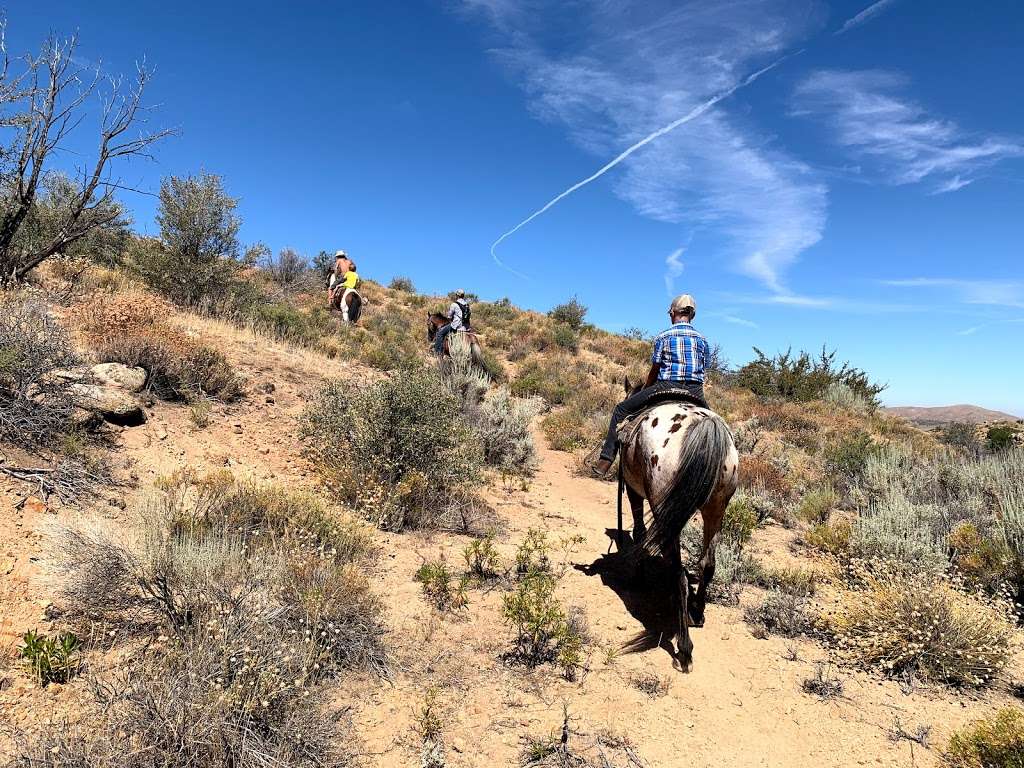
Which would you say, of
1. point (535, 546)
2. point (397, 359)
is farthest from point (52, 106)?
point (535, 546)

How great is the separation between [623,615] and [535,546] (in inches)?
40.4

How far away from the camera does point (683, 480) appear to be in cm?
400

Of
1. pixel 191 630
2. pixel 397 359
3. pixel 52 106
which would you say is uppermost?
pixel 52 106

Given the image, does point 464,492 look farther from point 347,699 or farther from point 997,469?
point 997,469

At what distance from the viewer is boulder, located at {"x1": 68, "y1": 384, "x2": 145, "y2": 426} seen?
542cm

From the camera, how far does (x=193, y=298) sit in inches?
452

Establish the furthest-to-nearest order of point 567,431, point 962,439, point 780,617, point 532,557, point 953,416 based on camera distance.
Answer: point 953,416 → point 962,439 → point 567,431 → point 532,557 → point 780,617

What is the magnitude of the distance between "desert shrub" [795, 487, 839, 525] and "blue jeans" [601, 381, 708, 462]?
3.81m

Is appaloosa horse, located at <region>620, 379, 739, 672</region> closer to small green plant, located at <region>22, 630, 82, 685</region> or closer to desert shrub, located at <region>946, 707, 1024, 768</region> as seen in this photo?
desert shrub, located at <region>946, 707, 1024, 768</region>

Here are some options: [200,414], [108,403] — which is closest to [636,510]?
[200,414]

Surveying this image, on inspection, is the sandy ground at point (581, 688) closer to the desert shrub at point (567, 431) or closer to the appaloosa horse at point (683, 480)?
the appaloosa horse at point (683, 480)

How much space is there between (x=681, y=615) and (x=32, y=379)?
6073 mm

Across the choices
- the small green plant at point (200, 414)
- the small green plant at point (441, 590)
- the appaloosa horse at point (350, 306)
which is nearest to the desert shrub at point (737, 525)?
the small green plant at point (441, 590)

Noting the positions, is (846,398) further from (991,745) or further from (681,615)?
(991,745)
